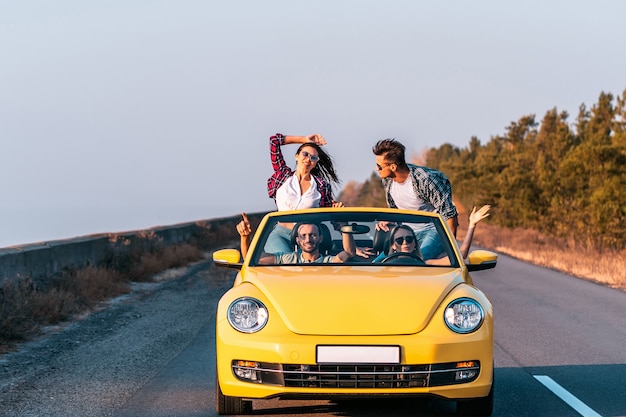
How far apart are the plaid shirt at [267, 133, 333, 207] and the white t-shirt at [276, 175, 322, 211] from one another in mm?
91

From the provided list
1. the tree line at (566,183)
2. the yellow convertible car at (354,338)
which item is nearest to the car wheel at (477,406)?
the yellow convertible car at (354,338)

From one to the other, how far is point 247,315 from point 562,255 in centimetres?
2032

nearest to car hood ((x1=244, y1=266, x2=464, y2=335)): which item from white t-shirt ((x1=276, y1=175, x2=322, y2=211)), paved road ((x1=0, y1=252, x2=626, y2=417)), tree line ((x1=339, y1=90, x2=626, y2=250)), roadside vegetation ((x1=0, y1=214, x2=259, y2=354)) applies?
paved road ((x1=0, y1=252, x2=626, y2=417))

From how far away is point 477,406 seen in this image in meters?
6.38

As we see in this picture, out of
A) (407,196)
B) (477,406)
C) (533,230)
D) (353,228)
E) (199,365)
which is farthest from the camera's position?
(533,230)

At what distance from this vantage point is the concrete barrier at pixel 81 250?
12.6m

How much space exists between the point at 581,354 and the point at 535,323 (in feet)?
8.21

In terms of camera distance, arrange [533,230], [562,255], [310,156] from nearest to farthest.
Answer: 1. [310,156]
2. [562,255]
3. [533,230]

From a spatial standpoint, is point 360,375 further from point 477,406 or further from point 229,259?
point 229,259

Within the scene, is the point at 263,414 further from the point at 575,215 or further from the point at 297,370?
the point at 575,215

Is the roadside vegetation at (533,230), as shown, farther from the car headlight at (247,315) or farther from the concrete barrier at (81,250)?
the car headlight at (247,315)

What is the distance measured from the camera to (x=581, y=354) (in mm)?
9461

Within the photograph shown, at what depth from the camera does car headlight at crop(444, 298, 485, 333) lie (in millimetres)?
6125

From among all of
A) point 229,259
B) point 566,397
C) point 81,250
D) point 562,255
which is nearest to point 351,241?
point 229,259
